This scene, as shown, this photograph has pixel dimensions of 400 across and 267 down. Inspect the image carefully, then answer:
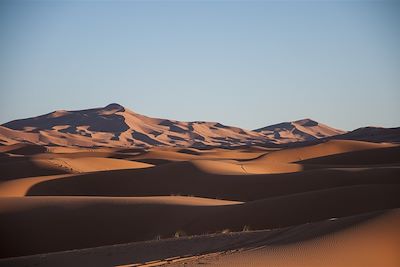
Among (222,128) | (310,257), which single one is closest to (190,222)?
(310,257)

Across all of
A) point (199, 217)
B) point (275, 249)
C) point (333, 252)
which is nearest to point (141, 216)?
point (199, 217)

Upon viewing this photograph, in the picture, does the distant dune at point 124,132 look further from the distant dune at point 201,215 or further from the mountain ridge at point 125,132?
the distant dune at point 201,215

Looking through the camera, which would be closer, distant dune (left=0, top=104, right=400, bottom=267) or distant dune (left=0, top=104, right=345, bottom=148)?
distant dune (left=0, top=104, right=400, bottom=267)

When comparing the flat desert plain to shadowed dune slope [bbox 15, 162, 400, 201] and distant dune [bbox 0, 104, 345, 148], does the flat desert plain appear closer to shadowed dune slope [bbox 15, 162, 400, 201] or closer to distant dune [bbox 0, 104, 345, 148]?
shadowed dune slope [bbox 15, 162, 400, 201]

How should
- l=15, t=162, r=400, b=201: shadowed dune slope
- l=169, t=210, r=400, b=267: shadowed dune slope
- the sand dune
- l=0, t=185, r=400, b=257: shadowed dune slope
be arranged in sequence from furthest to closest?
l=15, t=162, r=400, b=201: shadowed dune slope < l=0, t=185, r=400, b=257: shadowed dune slope < the sand dune < l=169, t=210, r=400, b=267: shadowed dune slope

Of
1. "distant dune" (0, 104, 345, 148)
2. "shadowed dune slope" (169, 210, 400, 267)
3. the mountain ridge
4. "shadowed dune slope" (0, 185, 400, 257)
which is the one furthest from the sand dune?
"distant dune" (0, 104, 345, 148)

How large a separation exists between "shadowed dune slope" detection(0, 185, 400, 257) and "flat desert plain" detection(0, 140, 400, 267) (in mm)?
31

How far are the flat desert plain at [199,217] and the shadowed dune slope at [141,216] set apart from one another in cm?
3

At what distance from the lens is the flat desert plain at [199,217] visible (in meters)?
8.31

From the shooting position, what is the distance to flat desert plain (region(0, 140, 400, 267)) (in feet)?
27.3

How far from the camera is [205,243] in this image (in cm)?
966

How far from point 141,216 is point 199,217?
77.2 inches

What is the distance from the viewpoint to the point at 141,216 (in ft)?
51.1

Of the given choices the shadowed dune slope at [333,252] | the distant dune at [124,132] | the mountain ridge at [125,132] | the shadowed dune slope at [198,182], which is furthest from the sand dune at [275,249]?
the distant dune at [124,132]
